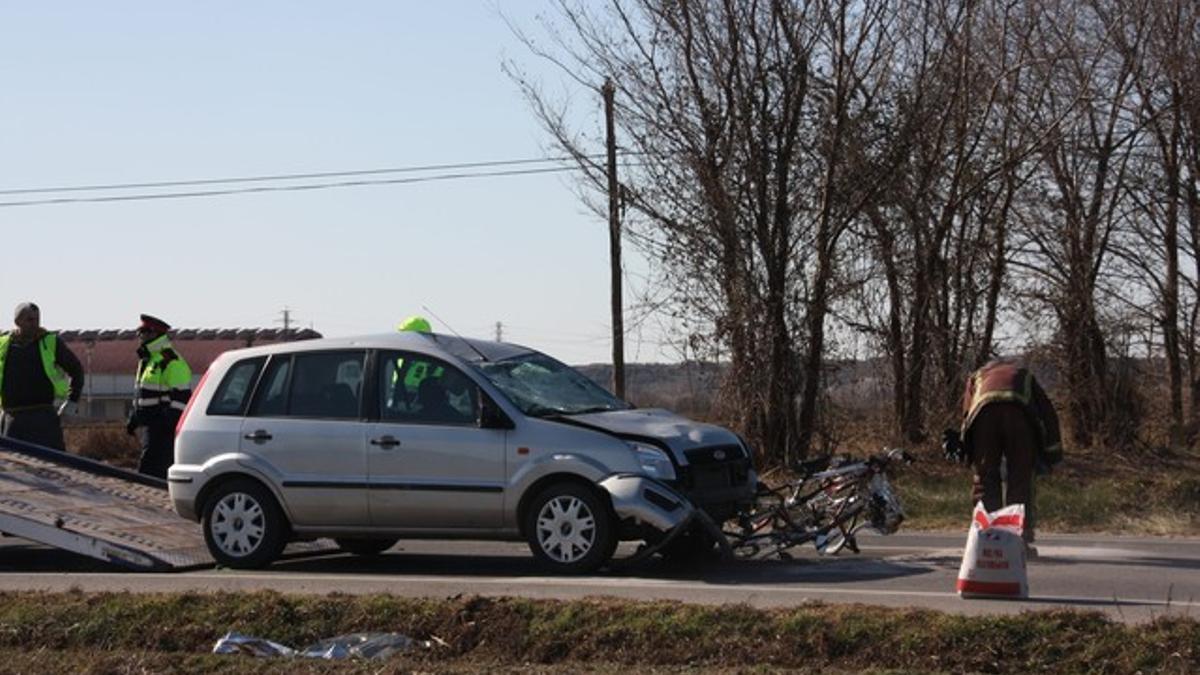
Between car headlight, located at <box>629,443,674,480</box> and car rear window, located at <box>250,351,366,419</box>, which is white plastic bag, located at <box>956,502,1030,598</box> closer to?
car headlight, located at <box>629,443,674,480</box>

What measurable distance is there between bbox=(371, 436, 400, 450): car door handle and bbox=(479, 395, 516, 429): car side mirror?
62cm

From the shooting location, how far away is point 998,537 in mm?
10547

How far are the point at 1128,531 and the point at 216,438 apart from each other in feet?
25.2

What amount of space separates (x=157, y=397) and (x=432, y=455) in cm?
603

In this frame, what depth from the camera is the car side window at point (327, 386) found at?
12.7 metres

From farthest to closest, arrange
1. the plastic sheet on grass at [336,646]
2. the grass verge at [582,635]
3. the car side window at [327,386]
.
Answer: the car side window at [327,386] → the plastic sheet on grass at [336,646] → the grass verge at [582,635]

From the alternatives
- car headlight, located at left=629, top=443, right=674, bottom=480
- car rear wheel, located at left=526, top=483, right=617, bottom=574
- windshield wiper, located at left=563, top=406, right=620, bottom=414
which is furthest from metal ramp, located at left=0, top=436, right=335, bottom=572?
car headlight, located at left=629, top=443, right=674, bottom=480

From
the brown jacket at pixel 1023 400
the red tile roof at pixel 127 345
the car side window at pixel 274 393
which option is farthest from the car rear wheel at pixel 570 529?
the red tile roof at pixel 127 345

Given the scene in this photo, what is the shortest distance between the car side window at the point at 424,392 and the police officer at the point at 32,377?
4991 mm

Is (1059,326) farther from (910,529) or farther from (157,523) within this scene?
(157,523)

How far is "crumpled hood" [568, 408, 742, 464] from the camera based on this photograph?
475 inches

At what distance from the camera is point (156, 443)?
1750 cm

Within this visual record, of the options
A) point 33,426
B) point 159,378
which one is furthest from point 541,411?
point 159,378

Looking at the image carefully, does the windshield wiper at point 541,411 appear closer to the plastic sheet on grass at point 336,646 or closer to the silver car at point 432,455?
the silver car at point 432,455
